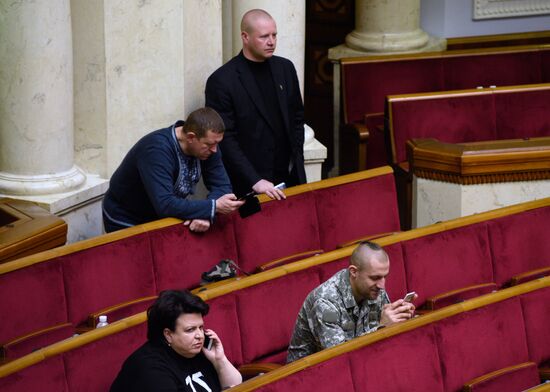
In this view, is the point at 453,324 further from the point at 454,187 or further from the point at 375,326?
the point at 454,187

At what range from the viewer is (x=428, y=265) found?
471cm

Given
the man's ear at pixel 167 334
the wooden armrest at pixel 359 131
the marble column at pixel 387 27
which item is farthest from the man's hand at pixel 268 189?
the marble column at pixel 387 27

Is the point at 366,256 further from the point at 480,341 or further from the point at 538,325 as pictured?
the point at 538,325

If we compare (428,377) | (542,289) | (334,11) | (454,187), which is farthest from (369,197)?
(334,11)

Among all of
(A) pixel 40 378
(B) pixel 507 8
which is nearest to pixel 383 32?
(B) pixel 507 8

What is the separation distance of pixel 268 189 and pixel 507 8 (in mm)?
3725

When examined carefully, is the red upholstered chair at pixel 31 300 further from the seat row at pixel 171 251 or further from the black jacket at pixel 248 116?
the black jacket at pixel 248 116

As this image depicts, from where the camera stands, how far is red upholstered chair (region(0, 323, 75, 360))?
402 cm

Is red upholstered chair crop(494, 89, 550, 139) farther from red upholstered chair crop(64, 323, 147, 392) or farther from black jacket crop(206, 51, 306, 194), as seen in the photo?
red upholstered chair crop(64, 323, 147, 392)

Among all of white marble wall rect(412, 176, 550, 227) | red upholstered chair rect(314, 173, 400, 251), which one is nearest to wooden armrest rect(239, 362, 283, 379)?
red upholstered chair rect(314, 173, 400, 251)

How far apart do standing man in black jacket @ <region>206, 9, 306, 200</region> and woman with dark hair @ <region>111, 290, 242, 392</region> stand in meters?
1.59

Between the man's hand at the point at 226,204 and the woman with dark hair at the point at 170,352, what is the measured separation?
1.14 metres

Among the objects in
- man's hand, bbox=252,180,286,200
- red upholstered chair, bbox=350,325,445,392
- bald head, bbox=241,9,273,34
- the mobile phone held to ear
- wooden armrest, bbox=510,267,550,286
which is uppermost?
bald head, bbox=241,9,273,34

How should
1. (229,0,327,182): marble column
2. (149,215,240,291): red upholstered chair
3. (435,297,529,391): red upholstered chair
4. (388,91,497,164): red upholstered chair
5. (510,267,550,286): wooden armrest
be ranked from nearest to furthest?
1. (435,297,529,391): red upholstered chair
2. (149,215,240,291): red upholstered chair
3. (510,267,550,286): wooden armrest
4. (229,0,327,182): marble column
5. (388,91,497,164): red upholstered chair
